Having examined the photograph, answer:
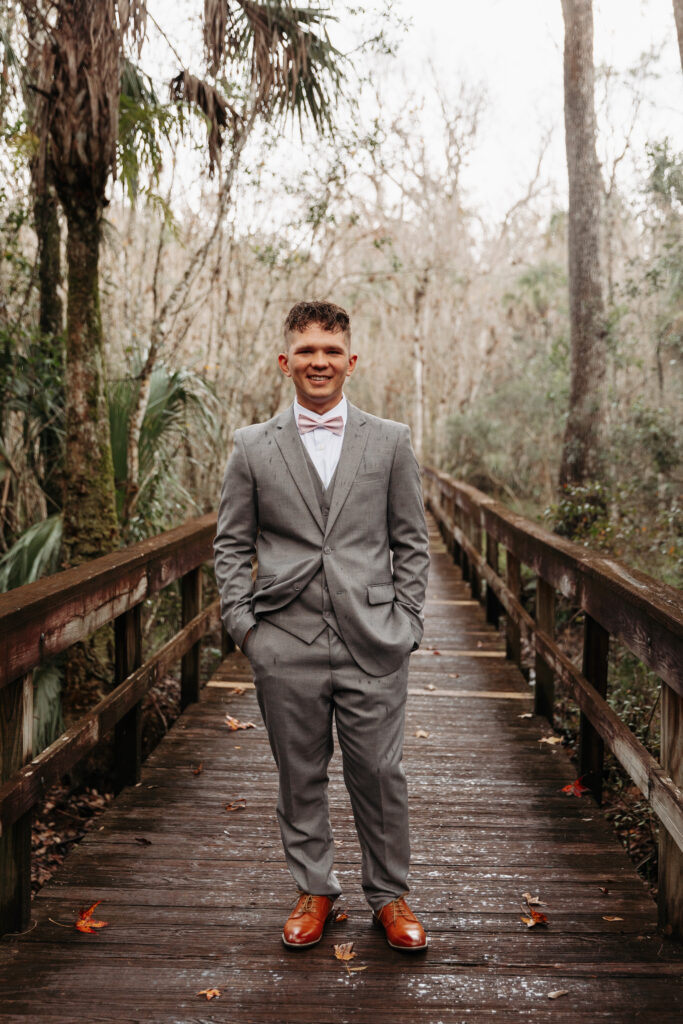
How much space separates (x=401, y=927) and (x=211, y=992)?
22.8 inches

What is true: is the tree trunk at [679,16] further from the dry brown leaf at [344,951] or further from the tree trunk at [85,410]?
the dry brown leaf at [344,951]

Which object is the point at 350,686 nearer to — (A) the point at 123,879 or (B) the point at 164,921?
(B) the point at 164,921

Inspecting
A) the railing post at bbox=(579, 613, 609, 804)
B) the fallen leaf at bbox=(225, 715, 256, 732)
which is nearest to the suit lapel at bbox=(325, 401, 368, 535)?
the railing post at bbox=(579, 613, 609, 804)

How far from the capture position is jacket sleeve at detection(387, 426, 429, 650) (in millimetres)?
2754

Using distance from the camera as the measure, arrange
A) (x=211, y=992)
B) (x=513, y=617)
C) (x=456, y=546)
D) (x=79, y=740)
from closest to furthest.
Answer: (x=211, y=992)
(x=79, y=740)
(x=513, y=617)
(x=456, y=546)

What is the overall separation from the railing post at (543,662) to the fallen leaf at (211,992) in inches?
114

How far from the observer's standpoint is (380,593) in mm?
2684

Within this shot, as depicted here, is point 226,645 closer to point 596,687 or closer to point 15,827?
point 596,687

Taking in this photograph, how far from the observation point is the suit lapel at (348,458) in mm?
2693

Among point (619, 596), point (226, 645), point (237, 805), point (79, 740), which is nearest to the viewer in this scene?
point (79, 740)

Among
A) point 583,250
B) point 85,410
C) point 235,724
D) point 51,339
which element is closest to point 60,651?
point 235,724

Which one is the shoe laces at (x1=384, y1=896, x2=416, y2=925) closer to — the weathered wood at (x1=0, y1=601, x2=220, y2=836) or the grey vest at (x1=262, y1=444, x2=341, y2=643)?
the grey vest at (x1=262, y1=444, x2=341, y2=643)

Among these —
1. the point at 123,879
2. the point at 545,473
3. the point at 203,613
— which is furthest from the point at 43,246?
the point at 545,473

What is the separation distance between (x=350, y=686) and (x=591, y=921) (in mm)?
1141
